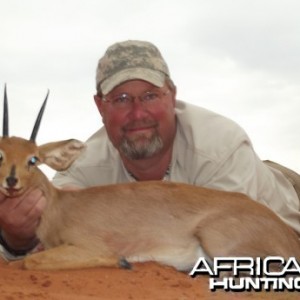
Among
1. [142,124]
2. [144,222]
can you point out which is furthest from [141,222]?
[142,124]

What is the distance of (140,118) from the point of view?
8.65 metres

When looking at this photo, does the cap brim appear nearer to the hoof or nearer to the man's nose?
the man's nose

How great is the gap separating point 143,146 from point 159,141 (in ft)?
0.65

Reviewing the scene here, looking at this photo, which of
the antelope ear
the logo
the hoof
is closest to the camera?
the logo

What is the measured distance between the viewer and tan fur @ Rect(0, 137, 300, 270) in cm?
719

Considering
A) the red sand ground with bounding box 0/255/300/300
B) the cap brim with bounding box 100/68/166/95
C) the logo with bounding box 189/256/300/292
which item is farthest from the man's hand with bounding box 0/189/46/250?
the cap brim with bounding box 100/68/166/95

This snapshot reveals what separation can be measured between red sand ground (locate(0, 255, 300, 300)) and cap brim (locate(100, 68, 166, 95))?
2.62 metres

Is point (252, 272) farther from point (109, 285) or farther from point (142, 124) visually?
point (142, 124)

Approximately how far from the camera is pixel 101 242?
24.2ft

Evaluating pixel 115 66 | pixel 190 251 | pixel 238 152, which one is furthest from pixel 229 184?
pixel 115 66

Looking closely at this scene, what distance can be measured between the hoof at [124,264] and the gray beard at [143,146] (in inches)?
77.7

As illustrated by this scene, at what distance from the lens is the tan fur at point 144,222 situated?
7.19 metres

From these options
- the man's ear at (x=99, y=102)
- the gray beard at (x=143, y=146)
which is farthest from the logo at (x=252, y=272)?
the man's ear at (x=99, y=102)

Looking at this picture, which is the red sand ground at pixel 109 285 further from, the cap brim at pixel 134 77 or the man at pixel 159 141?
the cap brim at pixel 134 77
